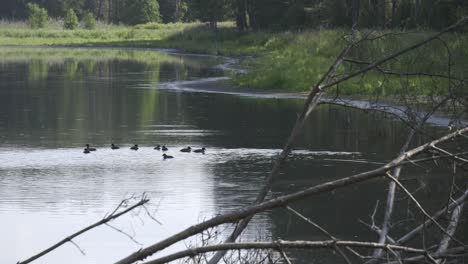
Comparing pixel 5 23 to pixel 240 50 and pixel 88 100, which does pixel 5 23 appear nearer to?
pixel 240 50

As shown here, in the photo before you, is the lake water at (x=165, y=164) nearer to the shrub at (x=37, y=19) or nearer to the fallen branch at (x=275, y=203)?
the fallen branch at (x=275, y=203)

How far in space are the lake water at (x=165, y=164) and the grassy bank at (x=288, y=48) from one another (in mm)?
821

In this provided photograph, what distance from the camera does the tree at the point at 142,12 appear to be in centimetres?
10712

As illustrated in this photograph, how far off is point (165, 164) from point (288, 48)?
28620mm

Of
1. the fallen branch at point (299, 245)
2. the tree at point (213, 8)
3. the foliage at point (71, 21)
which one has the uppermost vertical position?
the fallen branch at point (299, 245)

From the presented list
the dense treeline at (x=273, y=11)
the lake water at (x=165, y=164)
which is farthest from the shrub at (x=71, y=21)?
the lake water at (x=165, y=164)

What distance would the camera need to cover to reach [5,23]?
314 ft

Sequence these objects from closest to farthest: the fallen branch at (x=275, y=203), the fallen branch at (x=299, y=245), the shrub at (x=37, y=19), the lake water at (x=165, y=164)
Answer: the fallen branch at (x=299, y=245), the fallen branch at (x=275, y=203), the lake water at (x=165, y=164), the shrub at (x=37, y=19)

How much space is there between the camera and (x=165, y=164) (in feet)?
56.6

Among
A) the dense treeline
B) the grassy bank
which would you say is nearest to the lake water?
the grassy bank

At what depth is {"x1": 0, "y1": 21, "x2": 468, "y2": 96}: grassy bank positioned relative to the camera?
29.4ft

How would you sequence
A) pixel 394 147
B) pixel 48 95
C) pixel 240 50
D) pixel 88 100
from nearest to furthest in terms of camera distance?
pixel 394 147
pixel 88 100
pixel 48 95
pixel 240 50

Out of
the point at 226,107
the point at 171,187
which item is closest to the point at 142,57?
the point at 226,107

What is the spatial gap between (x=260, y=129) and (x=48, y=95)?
38.0 feet
